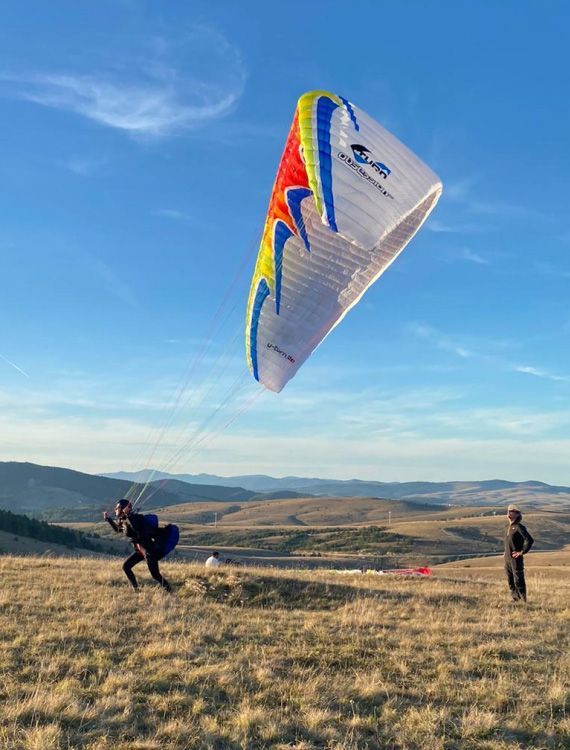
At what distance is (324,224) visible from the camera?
1238cm

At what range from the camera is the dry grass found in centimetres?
559

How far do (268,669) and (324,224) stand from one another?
825cm

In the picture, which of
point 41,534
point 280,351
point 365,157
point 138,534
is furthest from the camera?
point 41,534

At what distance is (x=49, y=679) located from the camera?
670 centimetres

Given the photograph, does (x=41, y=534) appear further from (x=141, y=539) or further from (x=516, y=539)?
(x=516, y=539)

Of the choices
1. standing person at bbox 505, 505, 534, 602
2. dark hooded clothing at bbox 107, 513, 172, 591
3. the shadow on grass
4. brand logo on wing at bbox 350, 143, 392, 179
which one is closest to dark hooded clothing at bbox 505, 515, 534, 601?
standing person at bbox 505, 505, 534, 602

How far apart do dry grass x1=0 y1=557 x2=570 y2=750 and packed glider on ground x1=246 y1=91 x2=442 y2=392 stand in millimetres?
5487

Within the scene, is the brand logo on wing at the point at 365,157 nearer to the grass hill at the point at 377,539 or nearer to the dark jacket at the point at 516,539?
the dark jacket at the point at 516,539

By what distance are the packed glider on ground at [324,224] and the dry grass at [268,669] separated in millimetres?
5487

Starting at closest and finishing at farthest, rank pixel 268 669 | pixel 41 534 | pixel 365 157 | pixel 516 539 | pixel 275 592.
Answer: pixel 268 669
pixel 365 157
pixel 275 592
pixel 516 539
pixel 41 534

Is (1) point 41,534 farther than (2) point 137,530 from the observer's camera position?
Yes

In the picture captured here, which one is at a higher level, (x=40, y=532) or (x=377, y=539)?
(x=40, y=532)

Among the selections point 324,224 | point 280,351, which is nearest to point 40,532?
point 280,351

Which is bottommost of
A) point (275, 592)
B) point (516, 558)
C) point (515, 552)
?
point (275, 592)
